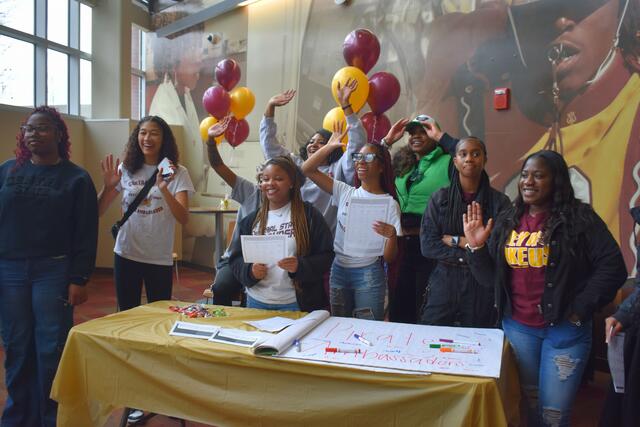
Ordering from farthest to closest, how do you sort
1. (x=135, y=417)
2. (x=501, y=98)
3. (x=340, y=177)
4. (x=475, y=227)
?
(x=501, y=98) → (x=340, y=177) → (x=135, y=417) → (x=475, y=227)

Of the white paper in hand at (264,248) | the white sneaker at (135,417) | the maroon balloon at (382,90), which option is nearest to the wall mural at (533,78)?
the maroon balloon at (382,90)

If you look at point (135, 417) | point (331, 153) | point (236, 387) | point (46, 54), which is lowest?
point (135, 417)

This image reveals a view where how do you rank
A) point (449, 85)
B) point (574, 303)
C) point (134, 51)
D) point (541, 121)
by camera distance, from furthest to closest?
point (134, 51), point (449, 85), point (541, 121), point (574, 303)

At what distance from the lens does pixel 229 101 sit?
231 inches

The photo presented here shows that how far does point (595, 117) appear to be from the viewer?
Answer: 3.91 metres

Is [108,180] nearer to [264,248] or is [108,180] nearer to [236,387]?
[264,248]

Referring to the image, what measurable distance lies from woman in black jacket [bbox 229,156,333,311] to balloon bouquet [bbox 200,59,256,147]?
351 centimetres

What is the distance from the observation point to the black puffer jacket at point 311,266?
2303 mm

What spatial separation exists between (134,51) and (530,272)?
8.86m

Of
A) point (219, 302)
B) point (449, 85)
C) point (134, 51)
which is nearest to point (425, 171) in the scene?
point (219, 302)

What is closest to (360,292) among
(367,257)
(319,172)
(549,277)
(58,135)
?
(367,257)

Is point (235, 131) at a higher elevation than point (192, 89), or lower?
lower

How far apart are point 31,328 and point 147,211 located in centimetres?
84

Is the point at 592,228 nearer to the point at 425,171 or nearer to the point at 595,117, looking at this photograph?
the point at 425,171
